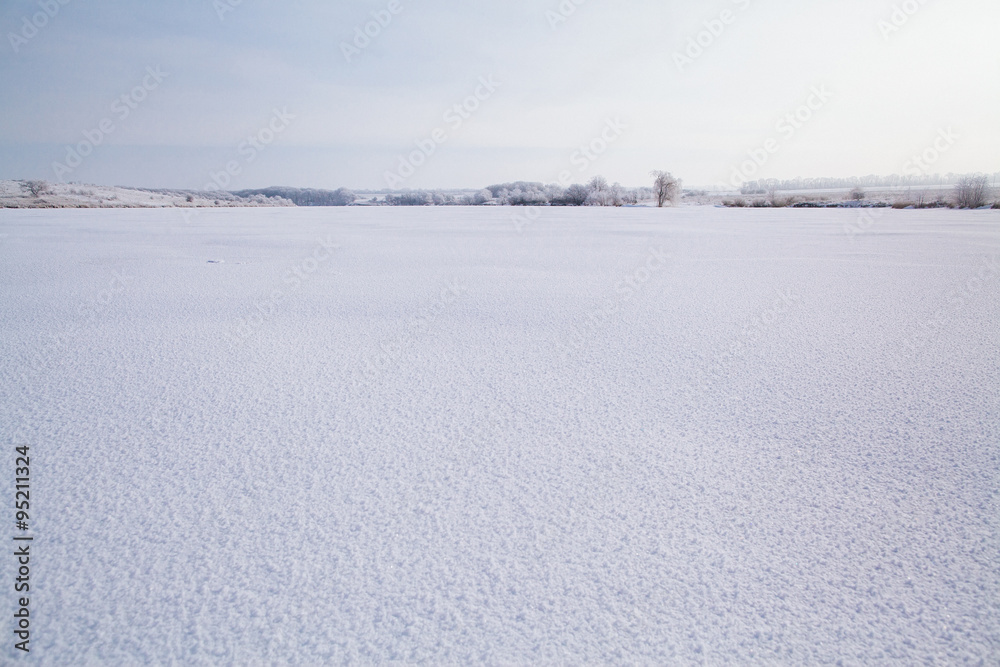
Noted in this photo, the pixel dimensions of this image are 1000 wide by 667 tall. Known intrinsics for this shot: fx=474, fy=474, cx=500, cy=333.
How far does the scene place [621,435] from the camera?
2088 mm

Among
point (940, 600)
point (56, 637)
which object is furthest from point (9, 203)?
point (940, 600)

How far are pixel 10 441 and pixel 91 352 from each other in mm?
1358

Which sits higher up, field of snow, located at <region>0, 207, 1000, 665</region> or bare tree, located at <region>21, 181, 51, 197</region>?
bare tree, located at <region>21, 181, 51, 197</region>

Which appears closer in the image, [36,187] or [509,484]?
[509,484]

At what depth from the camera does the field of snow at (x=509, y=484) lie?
3.83ft

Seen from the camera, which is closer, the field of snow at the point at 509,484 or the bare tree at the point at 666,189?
the field of snow at the point at 509,484

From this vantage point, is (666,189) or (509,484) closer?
(509,484)

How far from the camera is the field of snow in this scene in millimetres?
1167

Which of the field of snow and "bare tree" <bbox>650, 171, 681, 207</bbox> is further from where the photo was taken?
"bare tree" <bbox>650, 171, 681, 207</bbox>

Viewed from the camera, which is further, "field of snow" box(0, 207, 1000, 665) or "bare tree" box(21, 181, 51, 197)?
"bare tree" box(21, 181, 51, 197)

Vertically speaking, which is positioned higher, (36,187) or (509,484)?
(36,187)

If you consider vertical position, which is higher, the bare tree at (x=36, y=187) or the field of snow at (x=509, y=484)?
the bare tree at (x=36, y=187)

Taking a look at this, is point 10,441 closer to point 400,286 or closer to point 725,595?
point 725,595

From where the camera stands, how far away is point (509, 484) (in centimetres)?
173
